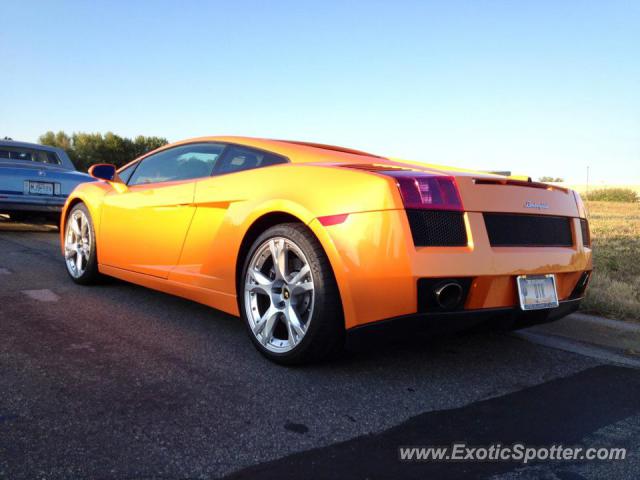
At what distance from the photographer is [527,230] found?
9.39 ft

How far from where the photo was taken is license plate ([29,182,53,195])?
8164mm

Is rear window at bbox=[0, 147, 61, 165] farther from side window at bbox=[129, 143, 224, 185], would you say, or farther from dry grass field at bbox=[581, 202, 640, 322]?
dry grass field at bbox=[581, 202, 640, 322]

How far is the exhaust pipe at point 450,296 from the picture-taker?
8.32ft

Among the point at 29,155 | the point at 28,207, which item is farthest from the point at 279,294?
the point at 29,155

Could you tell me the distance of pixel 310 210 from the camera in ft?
9.17

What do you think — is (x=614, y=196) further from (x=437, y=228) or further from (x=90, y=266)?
(x=437, y=228)

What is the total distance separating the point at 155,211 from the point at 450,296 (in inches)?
90.7

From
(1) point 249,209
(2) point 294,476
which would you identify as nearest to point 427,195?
(1) point 249,209

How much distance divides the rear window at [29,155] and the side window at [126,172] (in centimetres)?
498

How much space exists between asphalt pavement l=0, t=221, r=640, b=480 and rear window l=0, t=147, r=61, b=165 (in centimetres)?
600

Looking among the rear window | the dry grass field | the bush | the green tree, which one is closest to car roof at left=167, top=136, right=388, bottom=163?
the dry grass field

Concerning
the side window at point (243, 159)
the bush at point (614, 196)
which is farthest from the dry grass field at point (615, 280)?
the bush at point (614, 196)

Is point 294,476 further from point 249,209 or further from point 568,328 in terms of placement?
point 568,328

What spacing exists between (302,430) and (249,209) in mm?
1360
